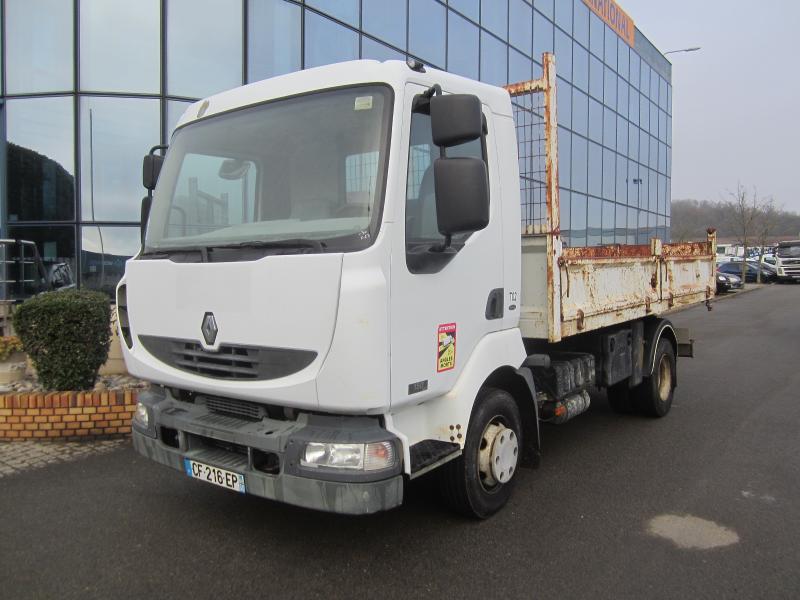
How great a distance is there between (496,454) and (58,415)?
374cm

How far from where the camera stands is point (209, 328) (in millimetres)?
A: 3191

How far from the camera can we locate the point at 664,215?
29438mm

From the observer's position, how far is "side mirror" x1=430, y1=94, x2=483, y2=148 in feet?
9.46

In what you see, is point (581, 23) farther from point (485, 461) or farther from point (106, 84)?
point (485, 461)

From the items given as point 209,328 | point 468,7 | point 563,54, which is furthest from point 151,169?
point 563,54

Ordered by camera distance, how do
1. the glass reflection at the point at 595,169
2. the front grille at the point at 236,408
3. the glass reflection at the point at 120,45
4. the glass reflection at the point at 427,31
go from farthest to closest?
the glass reflection at the point at 595,169 < the glass reflection at the point at 427,31 < the glass reflection at the point at 120,45 < the front grille at the point at 236,408

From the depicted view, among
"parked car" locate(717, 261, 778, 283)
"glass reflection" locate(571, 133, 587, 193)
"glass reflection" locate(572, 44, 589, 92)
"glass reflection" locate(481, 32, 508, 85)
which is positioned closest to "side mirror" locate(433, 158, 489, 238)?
"glass reflection" locate(481, 32, 508, 85)

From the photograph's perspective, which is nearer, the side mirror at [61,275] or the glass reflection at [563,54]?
the side mirror at [61,275]

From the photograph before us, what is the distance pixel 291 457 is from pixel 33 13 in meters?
10.9

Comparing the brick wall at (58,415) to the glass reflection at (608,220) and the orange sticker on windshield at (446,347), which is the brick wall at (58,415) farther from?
the glass reflection at (608,220)

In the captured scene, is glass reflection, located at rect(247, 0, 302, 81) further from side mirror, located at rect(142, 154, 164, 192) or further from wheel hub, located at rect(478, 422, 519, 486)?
wheel hub, located at rect(478, 422, 519, 486)

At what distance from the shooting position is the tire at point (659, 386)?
6203 millimetres

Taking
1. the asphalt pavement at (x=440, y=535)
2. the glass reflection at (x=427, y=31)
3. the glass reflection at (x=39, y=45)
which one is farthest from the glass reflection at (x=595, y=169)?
the asphalt pavement at (x=440, y=535)

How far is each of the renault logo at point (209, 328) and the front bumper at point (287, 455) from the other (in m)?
0.44
